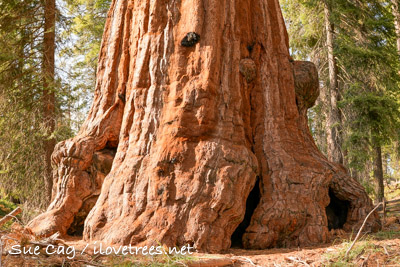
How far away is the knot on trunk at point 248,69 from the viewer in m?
6.06

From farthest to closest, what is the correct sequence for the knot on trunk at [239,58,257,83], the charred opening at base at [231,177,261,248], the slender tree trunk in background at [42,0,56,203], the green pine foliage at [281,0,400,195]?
1. the green pine foliage at [281,0,400,195]
2. the slender tree trunk in background at [42,0,56,203]
3. the knot on trunk at [239,58,257,83]
4. the charred opening at base at [231,177,261,248]

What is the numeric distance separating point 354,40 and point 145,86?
402 inches

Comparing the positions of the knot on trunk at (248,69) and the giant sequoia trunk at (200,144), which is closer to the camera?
the giant sequoia trunk at (200,144)

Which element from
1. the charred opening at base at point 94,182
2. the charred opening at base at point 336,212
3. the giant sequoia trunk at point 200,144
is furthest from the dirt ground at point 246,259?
the charred opening at base at point 94,182

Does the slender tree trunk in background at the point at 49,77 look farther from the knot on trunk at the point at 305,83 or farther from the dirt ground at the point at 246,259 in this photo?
the dirt ground at the point at 246,259

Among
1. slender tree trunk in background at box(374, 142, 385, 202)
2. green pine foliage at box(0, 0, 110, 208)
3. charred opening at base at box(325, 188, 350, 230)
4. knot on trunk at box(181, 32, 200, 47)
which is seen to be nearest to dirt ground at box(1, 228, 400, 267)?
charred opening at base at box(325, 188, 350, 230)

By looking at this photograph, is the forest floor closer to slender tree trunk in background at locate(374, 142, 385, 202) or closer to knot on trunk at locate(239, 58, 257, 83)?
knot on trunk at locate(239, 58, 257, 83)

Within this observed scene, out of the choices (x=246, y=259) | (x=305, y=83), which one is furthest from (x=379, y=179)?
(x=246, y=259)

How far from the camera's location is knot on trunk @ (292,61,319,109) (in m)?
6.99

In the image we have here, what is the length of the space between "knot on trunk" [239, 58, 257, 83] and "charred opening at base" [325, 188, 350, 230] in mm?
2430

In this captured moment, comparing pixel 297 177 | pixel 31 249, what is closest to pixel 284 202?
pixel 297 177

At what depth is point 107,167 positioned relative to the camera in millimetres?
6391

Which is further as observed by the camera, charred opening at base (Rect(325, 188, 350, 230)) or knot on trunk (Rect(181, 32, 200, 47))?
charred opening at base (Rect(325, 188, 350, 230))

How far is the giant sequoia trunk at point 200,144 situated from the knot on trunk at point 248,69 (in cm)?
2
